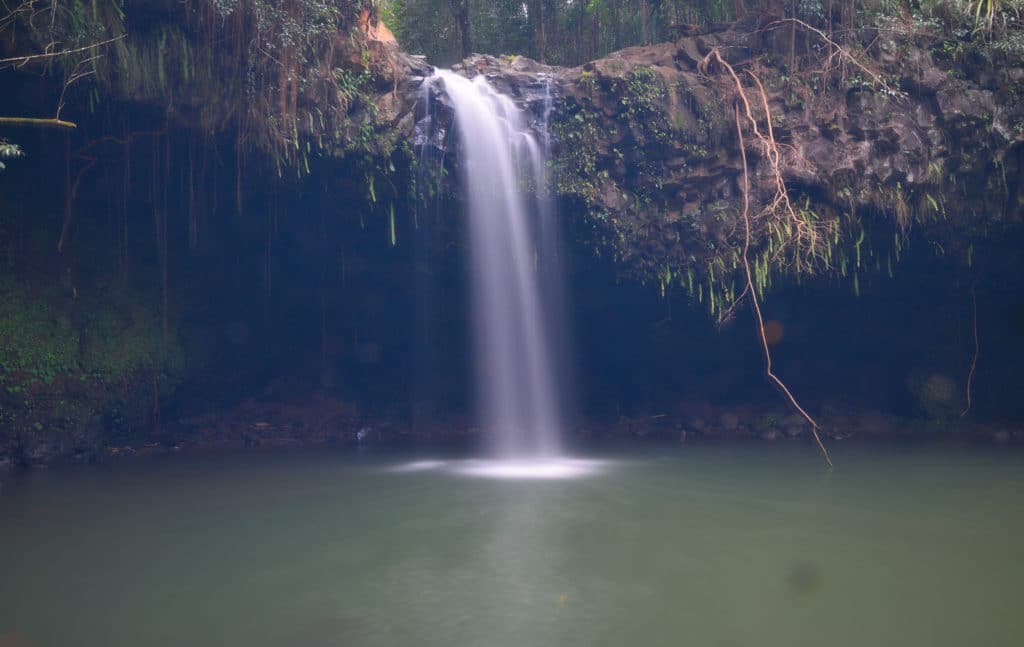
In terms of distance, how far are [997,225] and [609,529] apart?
876 centimetres

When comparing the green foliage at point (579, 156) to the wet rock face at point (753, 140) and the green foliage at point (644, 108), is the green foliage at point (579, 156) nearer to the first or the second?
the wet rock face at point (753, 140)

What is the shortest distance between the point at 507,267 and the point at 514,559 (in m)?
6.51

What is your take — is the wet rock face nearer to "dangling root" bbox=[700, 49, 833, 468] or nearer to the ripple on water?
"dangling root" bbox=[700, 49, 833, 468]

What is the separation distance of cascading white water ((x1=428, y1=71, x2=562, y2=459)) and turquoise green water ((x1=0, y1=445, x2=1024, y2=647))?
306 cm

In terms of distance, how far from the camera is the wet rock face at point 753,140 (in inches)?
440

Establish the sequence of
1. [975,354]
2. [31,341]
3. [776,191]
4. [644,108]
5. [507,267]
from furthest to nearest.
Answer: [975,354], [507,267], [644,108], [776,191], [31,341]

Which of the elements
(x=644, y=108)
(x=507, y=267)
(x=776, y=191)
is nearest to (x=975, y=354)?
(x=776, y=191)

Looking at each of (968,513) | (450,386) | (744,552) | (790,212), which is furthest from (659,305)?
(744,552)

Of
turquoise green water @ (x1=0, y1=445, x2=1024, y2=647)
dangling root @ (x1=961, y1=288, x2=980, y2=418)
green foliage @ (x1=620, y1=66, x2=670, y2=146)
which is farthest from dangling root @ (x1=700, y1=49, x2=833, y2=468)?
dangling root @ (x1=961, y1=288, x2=980, y2=418)

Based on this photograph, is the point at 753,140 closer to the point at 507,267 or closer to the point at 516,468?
the point at 507,267

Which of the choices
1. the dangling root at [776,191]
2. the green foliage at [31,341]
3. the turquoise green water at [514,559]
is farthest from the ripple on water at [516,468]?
the green foliage at [31,341]

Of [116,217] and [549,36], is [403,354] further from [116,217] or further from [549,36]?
[549,36]

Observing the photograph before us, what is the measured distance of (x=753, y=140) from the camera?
37.2 ft

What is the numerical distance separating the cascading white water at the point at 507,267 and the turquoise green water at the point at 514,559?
306cm
